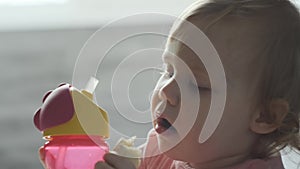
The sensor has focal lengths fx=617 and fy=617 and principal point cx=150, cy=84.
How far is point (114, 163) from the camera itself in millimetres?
651

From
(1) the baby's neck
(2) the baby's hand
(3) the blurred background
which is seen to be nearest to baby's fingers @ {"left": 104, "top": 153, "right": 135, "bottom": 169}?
(2) the baby's hand

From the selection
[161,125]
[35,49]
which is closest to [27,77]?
[35,49]

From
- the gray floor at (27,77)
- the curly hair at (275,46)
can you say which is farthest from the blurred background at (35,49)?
the curly hair at (275,46)

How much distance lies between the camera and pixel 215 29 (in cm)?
71

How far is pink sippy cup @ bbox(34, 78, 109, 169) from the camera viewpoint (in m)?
0.63

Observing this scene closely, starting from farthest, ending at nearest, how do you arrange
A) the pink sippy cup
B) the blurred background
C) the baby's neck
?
the blurred background, the baby's neck, the pink sippy cup

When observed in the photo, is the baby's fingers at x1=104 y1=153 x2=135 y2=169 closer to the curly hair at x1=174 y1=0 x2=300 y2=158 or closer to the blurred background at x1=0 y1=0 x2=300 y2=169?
the curly hair at x1=174 y1=0 x2=300 y2=158

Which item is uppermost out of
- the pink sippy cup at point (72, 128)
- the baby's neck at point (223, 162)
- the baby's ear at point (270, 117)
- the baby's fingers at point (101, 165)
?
the pink sippy cup at point (72, 128)

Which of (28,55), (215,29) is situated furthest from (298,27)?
(28,55)

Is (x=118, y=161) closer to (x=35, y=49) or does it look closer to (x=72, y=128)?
(x=72, y=128)

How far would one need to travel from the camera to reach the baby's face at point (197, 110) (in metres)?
0.71

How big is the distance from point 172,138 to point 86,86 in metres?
0.12

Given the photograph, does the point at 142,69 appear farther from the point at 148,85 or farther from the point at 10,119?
the point at 10,119

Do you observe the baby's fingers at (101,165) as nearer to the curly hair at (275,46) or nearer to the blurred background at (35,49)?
the curly hair at (275,46)
